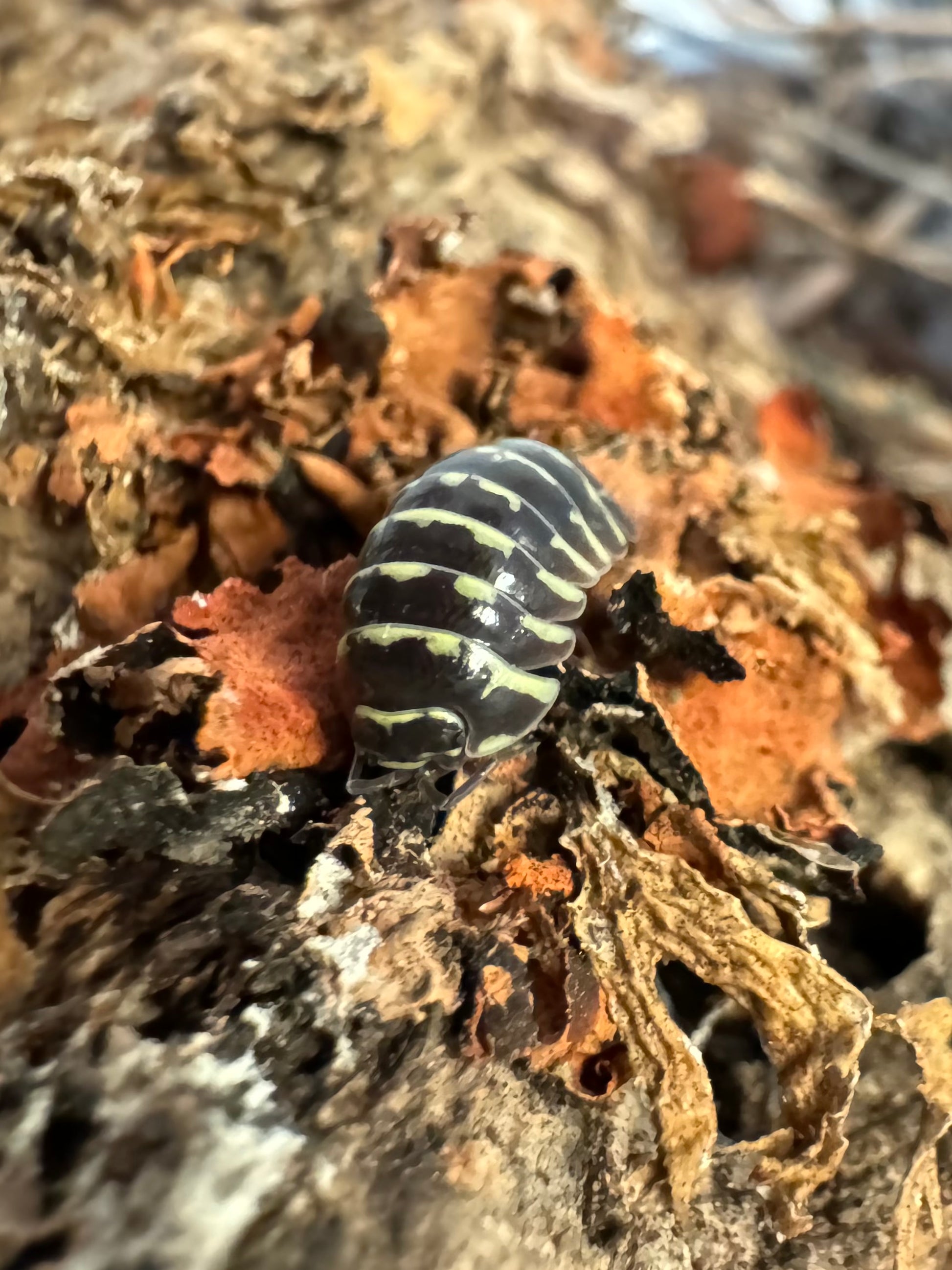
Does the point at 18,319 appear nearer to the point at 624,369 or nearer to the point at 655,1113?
the point at 624,369

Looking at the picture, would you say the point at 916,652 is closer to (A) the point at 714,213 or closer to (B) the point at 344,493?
(B) the point at 344,493

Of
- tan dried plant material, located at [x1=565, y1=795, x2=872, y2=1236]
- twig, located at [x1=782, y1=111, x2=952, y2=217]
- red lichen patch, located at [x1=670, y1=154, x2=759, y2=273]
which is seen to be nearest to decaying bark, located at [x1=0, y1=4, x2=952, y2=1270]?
tan dried plant material, located at [x1=565, y1=795, x2=872, y2=1236]

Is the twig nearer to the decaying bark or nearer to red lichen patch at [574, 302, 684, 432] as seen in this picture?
the decaying bark

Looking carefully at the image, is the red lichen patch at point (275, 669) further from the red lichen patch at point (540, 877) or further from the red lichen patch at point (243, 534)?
the red lichen patch at point (540, 877)

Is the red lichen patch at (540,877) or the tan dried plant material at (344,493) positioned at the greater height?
the tan dried plant material at (344,493)

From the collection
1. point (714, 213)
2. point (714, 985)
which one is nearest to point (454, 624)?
point (714, 985)

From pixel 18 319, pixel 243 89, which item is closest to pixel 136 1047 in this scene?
pixel 18 319

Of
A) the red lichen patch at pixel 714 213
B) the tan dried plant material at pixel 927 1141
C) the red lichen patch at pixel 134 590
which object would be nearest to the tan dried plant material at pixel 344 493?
the red lichen patch at pixel 134 590
